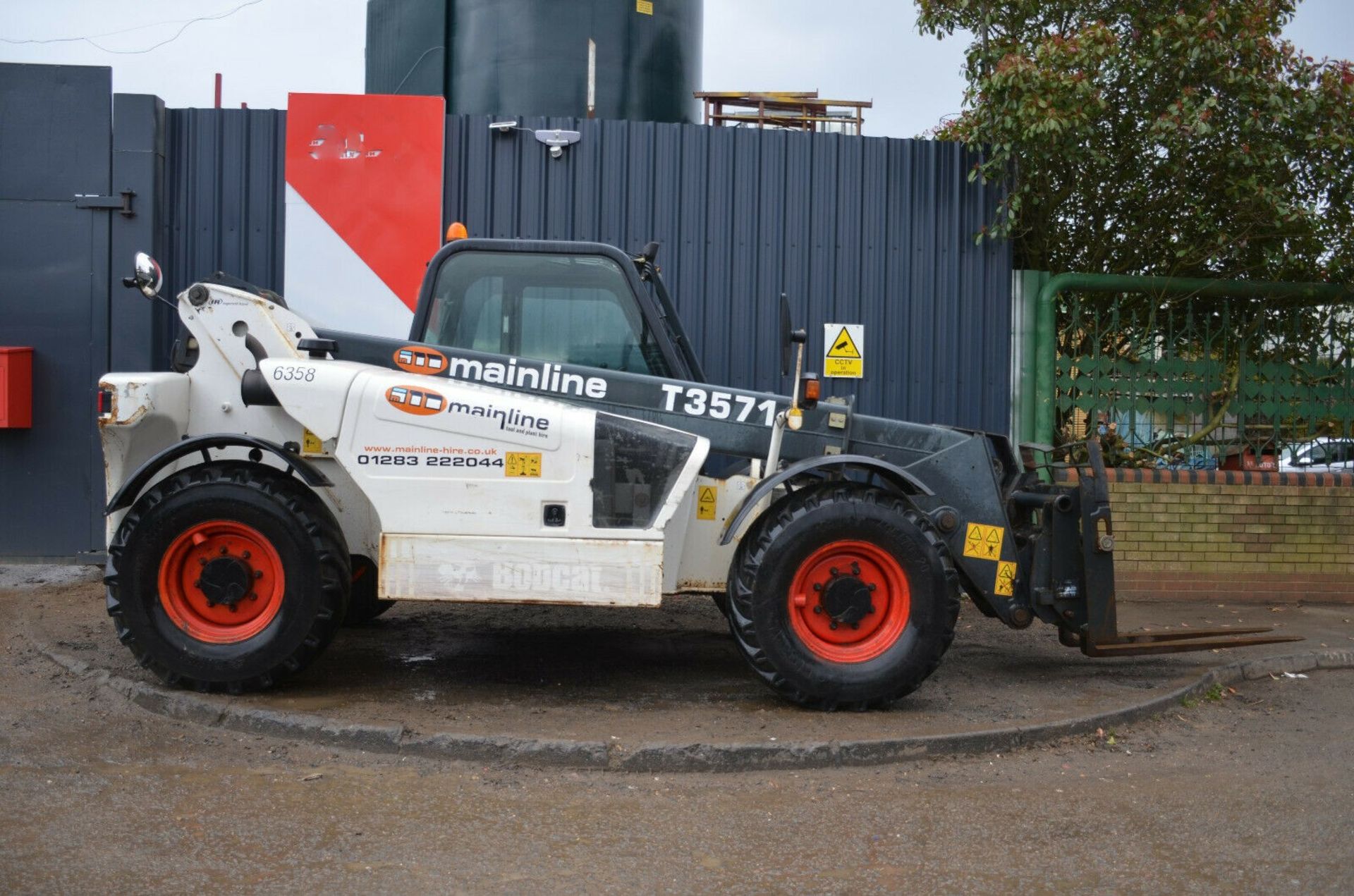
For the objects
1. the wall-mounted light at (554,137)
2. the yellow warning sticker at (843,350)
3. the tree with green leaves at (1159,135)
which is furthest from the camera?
the yellow warning sticker at (843,350)

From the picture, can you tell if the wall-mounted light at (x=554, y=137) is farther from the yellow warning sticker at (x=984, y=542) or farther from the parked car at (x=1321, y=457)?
the parked car at (x=1321, y=457)

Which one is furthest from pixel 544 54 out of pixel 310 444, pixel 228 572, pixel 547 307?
pixel 228 572

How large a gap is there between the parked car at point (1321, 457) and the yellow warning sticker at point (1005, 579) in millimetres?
5004

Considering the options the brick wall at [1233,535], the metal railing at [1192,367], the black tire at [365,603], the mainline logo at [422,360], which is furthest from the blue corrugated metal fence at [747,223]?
the mainline logo at [422,360]

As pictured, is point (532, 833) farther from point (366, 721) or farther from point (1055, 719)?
point (1055, 719)

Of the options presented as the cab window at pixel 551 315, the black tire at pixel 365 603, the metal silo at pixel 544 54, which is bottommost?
the black tire at pixel 365 603

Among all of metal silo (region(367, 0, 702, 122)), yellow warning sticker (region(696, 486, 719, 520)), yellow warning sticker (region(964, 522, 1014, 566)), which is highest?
metal silo (region(367, 0, 702, 122))

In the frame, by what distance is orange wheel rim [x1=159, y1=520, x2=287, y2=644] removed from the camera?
6.10 meters

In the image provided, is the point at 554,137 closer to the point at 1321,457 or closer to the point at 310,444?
the point at 310,444

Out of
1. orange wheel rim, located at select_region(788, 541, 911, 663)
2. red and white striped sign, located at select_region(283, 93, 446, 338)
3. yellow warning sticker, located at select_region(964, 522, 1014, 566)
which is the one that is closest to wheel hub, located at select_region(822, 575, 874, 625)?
orange wheel rim, located at select_region(788, 541, 911, 663)

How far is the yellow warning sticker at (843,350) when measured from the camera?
1010 centimetres

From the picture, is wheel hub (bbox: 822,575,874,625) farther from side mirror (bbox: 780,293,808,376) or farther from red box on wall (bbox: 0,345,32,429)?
red box on wall (bbox: 0,345,32,429)

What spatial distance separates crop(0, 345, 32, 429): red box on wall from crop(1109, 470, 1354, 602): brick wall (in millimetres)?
8323

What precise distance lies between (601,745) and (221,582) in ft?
6.93
